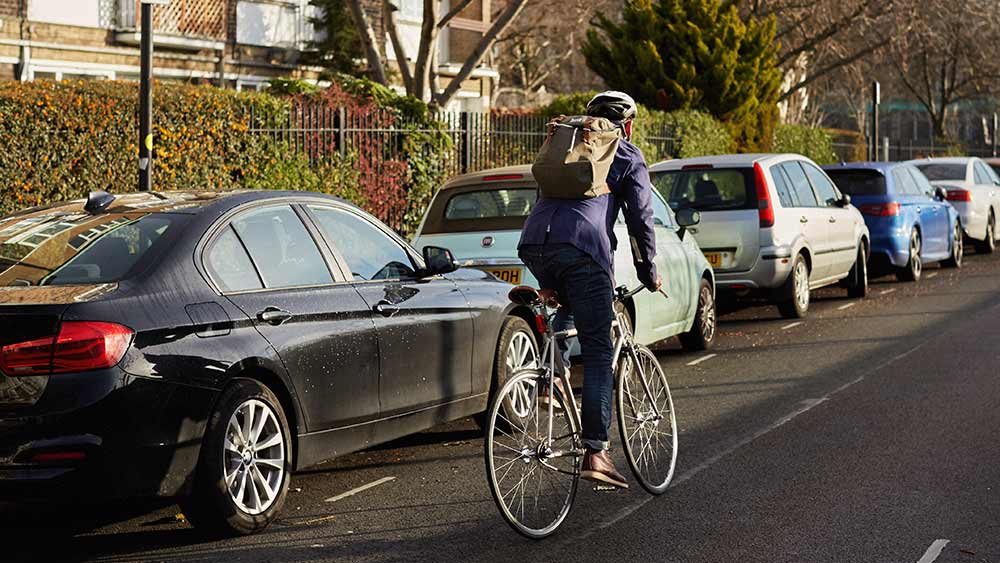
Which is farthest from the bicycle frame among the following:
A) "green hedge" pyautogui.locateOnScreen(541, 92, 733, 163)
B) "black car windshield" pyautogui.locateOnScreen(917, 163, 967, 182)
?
"black car windshield" pyautogui.locateOnScreen(917, 163, 967, 182)

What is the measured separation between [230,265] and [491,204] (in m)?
4.19

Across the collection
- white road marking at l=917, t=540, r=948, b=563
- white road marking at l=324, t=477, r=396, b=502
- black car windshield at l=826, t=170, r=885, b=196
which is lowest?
white road marking at l=324, t=477, r=396, b=502

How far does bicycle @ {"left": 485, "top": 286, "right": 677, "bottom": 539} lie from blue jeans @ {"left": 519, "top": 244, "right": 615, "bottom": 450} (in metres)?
0.10

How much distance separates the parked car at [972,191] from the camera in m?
24.1

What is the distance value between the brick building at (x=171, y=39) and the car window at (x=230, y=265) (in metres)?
18.2

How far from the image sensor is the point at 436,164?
62.7 ft

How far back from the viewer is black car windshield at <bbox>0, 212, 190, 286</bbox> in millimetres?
6363

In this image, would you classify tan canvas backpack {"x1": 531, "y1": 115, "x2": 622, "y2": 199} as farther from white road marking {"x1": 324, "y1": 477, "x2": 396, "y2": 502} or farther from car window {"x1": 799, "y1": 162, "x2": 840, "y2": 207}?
car window {"x1": 799, "y1": 162, "x2": 840, "y2": 207}

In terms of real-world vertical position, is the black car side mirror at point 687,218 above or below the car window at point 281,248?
above

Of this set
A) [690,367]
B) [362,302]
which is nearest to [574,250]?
[362,302]

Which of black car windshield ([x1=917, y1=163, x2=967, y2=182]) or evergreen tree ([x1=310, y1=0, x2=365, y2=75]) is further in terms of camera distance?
evergreen tree ([x1=310, y1=0, x2=365, y2=75])

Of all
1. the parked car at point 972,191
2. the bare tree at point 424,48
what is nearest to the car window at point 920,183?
the parked car at point 972,191

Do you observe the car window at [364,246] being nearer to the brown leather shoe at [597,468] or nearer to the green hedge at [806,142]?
the brown leather shoe at [597,468]

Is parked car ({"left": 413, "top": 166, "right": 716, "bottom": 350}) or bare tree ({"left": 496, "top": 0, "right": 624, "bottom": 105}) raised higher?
bare tree ({"left": 496, "top": 0, "right": 624, "bottom": 105})
